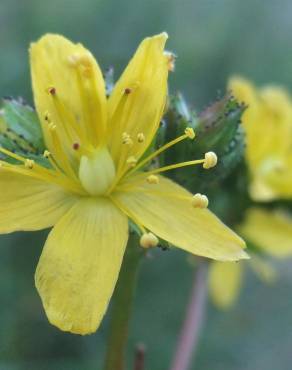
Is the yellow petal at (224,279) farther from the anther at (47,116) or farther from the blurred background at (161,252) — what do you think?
the anther at (47,116)

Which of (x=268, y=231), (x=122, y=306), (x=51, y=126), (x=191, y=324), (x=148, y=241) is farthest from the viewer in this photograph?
(x=268, y=231)

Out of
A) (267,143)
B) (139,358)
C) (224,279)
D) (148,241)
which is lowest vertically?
(139,358)

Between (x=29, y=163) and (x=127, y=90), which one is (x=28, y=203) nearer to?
(x=29, y=163)

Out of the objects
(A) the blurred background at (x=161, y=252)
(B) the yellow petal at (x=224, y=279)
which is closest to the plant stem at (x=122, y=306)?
(A) the blurred background at (x=161, y=252)

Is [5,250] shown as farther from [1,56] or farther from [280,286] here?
[280,286]

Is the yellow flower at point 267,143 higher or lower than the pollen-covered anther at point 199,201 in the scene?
higher

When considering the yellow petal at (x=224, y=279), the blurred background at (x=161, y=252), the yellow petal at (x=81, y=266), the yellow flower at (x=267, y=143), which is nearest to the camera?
the yellow petal at (x=81, y=266)

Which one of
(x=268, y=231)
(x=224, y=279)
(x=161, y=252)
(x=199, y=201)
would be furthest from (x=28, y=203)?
(x=161, y=252)
